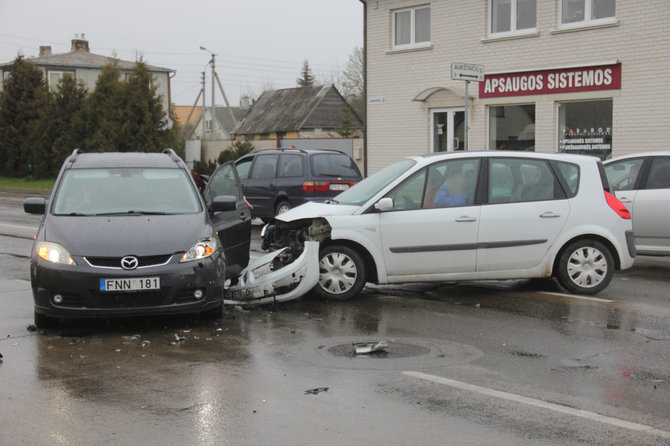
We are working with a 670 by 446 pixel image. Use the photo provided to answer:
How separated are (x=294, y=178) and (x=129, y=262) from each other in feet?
35.5

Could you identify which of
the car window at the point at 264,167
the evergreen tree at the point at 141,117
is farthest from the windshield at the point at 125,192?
the evergreen tree at the point at 141,117

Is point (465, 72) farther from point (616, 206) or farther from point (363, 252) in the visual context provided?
point (363, 252)

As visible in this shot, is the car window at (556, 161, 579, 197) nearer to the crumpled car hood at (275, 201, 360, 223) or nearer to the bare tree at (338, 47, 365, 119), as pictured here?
the crumpled car hood at (275, 201, 360, 223)

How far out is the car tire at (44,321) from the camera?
7434 millimetres

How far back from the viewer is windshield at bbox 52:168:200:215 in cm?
802

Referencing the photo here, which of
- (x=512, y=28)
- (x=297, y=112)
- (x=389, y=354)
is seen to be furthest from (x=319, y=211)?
(x=297, y=112)

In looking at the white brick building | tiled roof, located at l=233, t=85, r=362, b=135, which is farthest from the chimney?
the white brick building

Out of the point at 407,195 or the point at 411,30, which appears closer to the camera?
the point at 407,195

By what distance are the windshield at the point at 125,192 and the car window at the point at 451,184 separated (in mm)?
2675

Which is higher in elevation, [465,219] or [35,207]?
[35,207]

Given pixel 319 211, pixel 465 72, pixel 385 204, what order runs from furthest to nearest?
pixel 465 72 → pixel 319 211 → pixel 385 204

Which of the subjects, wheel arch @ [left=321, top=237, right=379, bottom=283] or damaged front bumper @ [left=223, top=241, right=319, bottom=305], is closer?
damaged front bumper @ [left=223, top=241, right=319, bottom=305]

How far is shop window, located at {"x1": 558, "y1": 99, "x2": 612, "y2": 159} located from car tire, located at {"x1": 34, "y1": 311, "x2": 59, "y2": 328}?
49.5 ft

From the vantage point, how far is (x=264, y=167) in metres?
18.4
